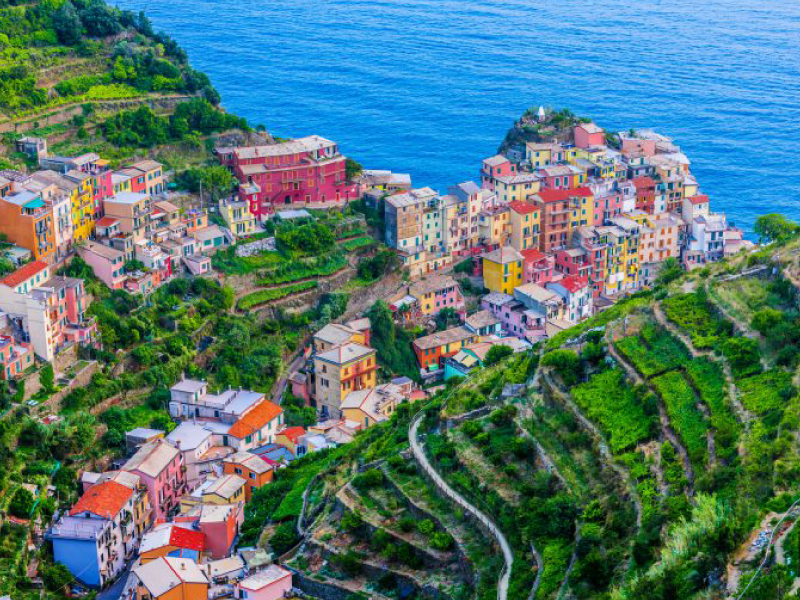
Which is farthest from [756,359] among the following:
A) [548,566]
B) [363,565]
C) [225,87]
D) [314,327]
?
[225,87]

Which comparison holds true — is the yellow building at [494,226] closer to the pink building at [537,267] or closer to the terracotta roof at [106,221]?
the pink building at [537,267]

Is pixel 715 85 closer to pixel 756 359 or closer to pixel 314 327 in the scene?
pixel 314 327

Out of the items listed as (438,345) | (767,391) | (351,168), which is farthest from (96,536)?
(351,168)

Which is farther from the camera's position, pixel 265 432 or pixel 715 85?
pixel 715 85

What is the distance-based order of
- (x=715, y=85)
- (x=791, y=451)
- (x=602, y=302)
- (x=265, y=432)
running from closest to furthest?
(x=791, y=451) → (x=265, y=432) → (x=602, y=302) → (x=715, y=85)

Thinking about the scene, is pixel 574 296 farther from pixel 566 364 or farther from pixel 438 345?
pixel 566 364

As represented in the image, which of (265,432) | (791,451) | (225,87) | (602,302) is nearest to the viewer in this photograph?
(791,451)

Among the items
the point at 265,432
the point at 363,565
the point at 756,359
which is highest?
the point at 756,359

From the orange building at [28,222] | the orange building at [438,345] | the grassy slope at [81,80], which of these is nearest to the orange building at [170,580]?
the orange building at [28,222]
